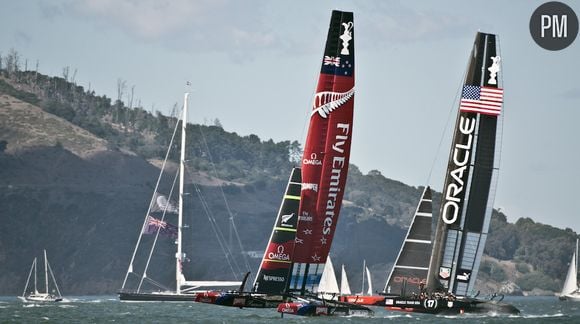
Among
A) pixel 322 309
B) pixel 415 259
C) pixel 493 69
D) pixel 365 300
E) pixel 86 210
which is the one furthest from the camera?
pixel 86 210

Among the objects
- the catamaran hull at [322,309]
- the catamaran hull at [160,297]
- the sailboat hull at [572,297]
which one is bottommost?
the catamaran hull at [160,297]

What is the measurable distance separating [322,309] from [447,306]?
6070 millimetres

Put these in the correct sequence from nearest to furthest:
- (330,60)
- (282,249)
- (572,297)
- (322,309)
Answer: (322,309) → (282,249) → (330,60) → (572,297)

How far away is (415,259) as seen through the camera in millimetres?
60719

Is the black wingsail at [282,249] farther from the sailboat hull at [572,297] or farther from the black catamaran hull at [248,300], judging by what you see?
the sailboat hull at [572,297]

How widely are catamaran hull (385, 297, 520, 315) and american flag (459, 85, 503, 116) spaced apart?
25.5 ft

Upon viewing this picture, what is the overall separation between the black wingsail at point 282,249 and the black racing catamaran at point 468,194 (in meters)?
4.76

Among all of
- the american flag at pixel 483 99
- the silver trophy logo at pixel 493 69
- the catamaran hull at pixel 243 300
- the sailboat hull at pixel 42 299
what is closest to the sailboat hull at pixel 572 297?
the sailboat hull at pixel 42 299

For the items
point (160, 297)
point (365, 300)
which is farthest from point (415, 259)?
point (160, 297)

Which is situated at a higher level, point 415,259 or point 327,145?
point 327,145

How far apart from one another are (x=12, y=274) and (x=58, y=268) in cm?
730

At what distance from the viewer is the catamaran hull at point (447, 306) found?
54312 millimetres

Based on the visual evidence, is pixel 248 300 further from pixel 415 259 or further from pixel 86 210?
pixel 86 210

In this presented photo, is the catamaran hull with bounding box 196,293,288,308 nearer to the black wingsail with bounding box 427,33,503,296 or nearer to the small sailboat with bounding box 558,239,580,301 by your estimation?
the black wingsail with bounding box 427,33,503,296
